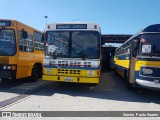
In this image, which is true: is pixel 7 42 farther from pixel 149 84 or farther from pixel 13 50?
pixel 149 84

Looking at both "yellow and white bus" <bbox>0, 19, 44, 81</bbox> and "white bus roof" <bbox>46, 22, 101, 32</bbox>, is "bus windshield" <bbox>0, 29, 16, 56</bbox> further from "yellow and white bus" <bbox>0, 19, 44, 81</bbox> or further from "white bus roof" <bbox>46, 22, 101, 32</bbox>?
"white bus roof" <bbox>46, 22, 101, 32</bbox>

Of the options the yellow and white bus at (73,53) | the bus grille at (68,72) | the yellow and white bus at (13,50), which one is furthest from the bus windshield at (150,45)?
the yellow and white bus at (13,50)

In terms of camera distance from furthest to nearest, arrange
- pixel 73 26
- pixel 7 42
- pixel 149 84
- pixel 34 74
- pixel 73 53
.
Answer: pixel 34 74, pixel 7 42, pixel 73 26, pixel 73 53, pixel 149 84

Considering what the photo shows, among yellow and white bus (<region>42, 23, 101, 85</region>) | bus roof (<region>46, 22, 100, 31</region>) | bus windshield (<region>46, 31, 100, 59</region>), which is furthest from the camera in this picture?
bus roof (<region>46, 22, 100, 31</region>)

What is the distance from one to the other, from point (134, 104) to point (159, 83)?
1.28 metres

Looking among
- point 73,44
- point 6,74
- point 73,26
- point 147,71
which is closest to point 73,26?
point 73,26

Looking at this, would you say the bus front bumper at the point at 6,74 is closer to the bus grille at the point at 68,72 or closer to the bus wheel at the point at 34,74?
the bus grille at the point at 68,72

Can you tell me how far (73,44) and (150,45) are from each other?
327 centimetres

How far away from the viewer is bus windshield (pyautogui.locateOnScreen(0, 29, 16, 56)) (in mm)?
10781

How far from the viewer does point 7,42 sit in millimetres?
10875

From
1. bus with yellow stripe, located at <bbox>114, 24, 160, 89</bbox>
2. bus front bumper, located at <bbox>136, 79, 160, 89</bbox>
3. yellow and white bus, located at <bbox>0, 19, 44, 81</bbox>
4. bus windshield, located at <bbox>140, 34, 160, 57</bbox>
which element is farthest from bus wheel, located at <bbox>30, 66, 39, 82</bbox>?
bus windshield, located at <bbox>140, 34, 160, 57</bbox>

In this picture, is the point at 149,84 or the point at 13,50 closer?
the point at 149,84

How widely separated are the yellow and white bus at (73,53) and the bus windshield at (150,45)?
6.37 ft

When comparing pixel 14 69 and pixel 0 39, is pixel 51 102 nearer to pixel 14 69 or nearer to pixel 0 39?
pixel 14 69
